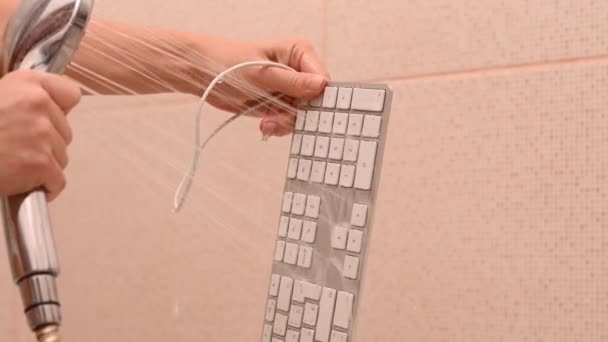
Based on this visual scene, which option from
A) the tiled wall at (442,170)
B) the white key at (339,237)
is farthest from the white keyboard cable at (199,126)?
the white key at (339,237)

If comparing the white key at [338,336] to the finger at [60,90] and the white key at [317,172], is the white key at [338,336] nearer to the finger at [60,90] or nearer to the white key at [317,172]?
the white key at [317,172]

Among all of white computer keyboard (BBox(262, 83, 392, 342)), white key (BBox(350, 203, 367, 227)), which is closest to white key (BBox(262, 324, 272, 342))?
white computer keyboard (BBox(262, 83, 392, 342))

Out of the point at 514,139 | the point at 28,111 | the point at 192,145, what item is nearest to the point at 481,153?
the point at 514,139

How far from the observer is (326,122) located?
21.2 inches

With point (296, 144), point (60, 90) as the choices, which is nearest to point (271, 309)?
point (296, 144)

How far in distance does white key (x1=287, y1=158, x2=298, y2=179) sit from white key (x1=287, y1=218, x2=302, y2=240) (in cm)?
3

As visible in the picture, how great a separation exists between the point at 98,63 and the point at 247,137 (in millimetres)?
149

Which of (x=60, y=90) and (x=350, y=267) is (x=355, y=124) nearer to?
(x=350, y=267)

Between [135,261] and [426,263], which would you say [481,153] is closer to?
[426,263]

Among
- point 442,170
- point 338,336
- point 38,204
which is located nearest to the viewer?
point 38,204

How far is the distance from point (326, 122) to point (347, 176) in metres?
0.04

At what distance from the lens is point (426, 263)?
0.63 m

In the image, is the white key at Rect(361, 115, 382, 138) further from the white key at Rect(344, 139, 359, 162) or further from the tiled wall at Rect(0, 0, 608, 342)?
the tiled wall at Rect(0, 0, 608, 342)

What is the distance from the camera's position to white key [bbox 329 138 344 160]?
53 cm
